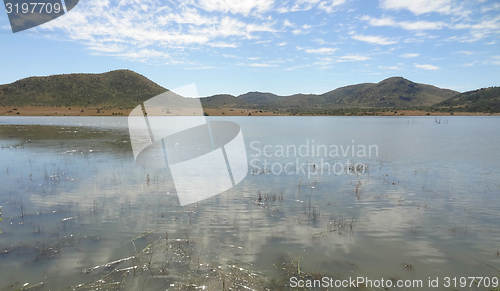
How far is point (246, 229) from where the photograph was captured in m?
7.95

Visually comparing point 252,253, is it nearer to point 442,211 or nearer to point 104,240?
point 104,240

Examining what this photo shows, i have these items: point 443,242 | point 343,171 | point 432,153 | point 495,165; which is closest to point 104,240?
point 443,242

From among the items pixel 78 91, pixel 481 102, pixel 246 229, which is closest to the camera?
pixel 246 229

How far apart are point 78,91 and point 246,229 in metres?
129

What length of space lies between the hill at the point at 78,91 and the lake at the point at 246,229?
344 ft

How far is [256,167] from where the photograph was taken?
1603 cm

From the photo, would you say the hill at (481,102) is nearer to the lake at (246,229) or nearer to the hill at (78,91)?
the lake at (246,229)

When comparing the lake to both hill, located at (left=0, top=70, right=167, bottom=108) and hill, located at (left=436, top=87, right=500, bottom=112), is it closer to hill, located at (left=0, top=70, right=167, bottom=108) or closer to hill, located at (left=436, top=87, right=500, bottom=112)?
hill, located at (left=0, top=70, right=167, bottom=108)

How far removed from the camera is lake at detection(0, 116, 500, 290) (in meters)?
5.79

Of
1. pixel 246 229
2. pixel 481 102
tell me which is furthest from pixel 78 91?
pixel 481 102

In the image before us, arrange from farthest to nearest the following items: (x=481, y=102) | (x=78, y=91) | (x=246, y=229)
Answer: (x=78, y=91), (x=481, y=102), (x=246, y=229)

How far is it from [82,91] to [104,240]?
12723 cm

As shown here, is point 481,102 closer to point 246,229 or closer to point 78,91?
point 246,229

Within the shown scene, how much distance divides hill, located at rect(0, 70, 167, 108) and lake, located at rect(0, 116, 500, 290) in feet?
344
